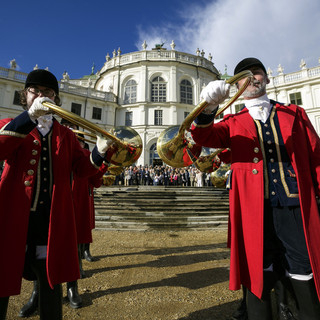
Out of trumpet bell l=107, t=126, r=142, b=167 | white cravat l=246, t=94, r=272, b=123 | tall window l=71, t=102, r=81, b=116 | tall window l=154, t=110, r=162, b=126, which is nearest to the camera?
white cravat l=246, t=94, r=272, b=123

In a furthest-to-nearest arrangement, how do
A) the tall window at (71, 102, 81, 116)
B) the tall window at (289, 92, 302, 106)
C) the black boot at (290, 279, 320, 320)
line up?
the tall window at (71, 102, 81, 116) → the tall window at (289, 92, 302, 106) → the black boot at (290, 279, 320, 320)

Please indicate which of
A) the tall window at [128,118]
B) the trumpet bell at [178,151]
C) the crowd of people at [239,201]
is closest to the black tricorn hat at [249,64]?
the crowd of people at [239,201]

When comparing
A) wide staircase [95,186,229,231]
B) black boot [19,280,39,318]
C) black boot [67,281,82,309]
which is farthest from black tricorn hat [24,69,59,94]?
wide staircase [95,186,229,231]

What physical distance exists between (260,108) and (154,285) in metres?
3.16

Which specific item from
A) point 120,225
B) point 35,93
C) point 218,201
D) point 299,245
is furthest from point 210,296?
point 218,201

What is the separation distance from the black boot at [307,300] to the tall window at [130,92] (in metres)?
31.4

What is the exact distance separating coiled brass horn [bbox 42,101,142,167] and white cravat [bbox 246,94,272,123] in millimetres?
1452

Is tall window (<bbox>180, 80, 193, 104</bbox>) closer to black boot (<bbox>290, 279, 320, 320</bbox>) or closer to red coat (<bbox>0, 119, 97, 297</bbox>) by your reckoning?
red coat (<bbox>0, 119, 97, 297</bbox>)

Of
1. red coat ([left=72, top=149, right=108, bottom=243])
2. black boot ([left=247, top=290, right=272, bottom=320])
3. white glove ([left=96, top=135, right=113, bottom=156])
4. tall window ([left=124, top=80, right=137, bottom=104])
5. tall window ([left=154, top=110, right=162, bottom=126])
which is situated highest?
tall window ([left=124, top=80, right=137, bottom=104])

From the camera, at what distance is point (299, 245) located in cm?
162

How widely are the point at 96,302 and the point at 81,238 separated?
96 centimetres

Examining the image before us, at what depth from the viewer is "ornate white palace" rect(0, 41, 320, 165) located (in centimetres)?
2781

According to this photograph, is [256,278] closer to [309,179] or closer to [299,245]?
[299,245]

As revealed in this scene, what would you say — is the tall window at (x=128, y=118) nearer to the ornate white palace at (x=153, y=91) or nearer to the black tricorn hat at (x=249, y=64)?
the ornate white palace at (x=153, y=91)
